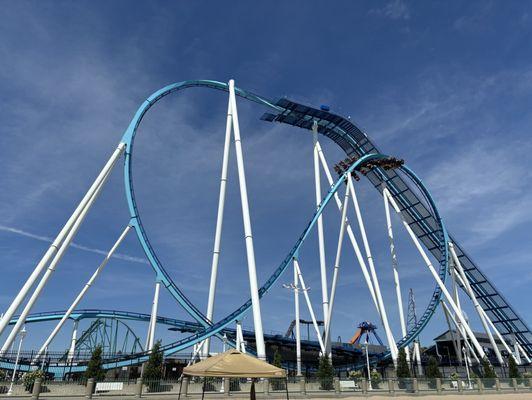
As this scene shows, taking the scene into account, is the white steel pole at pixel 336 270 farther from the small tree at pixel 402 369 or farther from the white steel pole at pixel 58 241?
the white steel pole at pixel 58 241

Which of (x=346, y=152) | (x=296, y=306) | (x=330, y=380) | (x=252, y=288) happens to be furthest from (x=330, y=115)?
(x=330, y=380)

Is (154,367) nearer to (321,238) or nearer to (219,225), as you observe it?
(219,225)

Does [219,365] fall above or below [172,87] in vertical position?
below

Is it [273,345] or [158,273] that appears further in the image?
[273,345]

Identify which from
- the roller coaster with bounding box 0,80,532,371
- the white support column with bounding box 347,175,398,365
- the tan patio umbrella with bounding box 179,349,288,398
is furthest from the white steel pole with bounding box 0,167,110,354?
the white support column with bounding box 347,175,398,365

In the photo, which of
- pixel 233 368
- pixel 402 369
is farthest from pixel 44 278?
pixel 402 369

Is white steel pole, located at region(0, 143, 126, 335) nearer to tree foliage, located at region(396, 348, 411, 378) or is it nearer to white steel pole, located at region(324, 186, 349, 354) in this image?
white steel pole, located at region(324, 186, 349, 354)

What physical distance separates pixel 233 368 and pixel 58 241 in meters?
15.9

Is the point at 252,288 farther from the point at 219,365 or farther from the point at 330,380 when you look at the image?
the point at 219,365

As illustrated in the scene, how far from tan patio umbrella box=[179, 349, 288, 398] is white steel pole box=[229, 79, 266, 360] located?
11990 millimetres

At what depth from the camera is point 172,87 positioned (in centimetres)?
2953

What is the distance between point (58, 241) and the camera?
20672mm

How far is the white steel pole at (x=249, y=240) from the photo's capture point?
2122 cm

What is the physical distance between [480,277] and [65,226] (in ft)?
132
